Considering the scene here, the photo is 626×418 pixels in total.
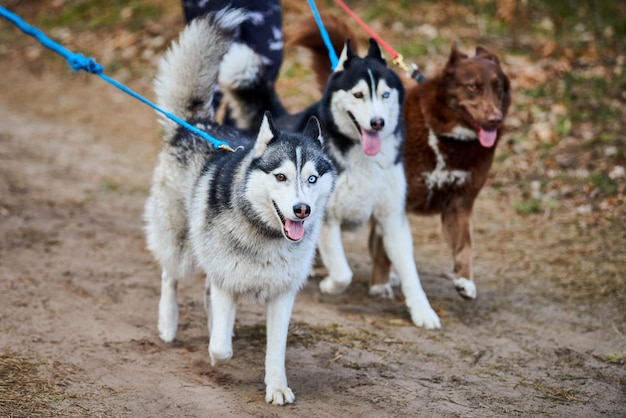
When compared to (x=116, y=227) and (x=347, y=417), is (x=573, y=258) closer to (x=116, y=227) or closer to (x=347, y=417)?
(x=347, y=417)

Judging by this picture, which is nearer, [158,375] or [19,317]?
[158,375]

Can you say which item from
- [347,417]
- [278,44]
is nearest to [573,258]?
[278,44]

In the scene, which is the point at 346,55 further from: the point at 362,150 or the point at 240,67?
the point at 240,67

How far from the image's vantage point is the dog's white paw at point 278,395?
3.27m

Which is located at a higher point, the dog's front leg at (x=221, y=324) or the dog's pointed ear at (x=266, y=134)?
the dog's pointed ear at (x=266, y=134)

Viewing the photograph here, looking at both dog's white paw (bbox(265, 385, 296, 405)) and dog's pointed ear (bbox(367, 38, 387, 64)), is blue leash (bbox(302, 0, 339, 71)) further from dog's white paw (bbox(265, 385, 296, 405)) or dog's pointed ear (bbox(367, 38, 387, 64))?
dog's white paw (bbox(265, 385, 296, 405))

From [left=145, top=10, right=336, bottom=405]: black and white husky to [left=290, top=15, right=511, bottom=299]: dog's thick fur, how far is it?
1314mm

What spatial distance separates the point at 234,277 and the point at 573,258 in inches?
128

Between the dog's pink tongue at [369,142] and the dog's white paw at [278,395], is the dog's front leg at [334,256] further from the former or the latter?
the dog's white paw at [278,395]

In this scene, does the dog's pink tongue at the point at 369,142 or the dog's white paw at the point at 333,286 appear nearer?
the dog's pink tongue at the point at 369,142

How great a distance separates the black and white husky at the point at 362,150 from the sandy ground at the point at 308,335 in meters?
0.34

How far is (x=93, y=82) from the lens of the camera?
10516 millimetres

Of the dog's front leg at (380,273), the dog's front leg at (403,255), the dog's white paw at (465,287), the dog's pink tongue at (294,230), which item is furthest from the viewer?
the dog's front leg at (380,273)

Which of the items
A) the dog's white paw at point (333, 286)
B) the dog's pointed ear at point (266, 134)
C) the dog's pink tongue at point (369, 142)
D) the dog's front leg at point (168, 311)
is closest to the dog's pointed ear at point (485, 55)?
the dog's pink tongue at point (369, 142)
